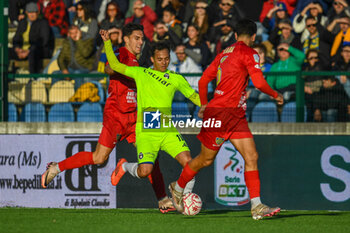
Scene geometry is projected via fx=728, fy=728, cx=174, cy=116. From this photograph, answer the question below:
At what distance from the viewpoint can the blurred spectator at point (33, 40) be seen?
15.0 m

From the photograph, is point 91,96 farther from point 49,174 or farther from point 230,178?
point 230,178

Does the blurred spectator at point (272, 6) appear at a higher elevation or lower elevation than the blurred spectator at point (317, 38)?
higher

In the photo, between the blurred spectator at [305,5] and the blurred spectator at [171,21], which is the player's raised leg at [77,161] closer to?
the blurred spectator at [171,21]

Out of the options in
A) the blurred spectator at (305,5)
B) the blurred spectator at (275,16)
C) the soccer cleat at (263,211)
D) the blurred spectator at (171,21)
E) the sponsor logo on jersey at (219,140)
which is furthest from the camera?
the blurred spectator at (171,21)

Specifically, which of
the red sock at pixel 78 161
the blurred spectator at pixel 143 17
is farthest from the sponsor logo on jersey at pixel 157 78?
the blurred spectator at pixel 143 17

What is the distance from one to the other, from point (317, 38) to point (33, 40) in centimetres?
589

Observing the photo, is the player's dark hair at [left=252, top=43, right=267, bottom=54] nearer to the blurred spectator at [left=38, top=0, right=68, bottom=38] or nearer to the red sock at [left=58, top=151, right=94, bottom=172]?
the red sock at [left=58, top=151, right=94, bottom=172]

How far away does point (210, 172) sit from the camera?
35.6 feet

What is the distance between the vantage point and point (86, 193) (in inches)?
433

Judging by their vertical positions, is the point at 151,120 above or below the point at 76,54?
below

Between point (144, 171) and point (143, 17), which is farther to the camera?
point (143, 17)

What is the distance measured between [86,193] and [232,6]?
205 inches

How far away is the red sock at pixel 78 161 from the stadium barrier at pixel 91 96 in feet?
5.40

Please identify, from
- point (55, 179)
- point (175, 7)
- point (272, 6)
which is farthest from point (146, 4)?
point (55, 179)
